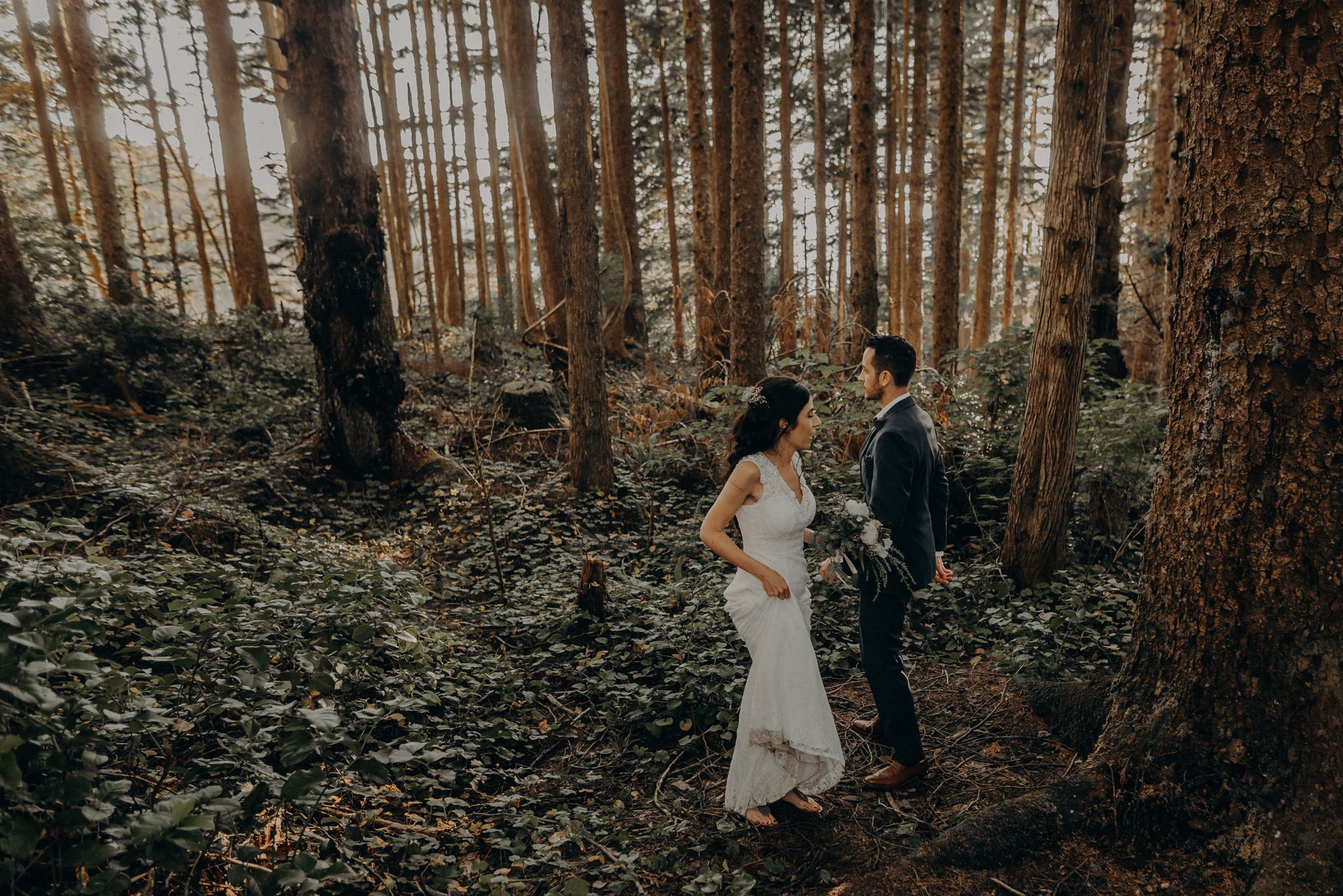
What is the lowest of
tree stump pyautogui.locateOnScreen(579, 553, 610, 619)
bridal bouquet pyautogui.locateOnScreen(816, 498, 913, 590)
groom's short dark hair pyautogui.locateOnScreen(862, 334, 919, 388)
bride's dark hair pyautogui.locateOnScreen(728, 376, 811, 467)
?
tree stump pyautogui.locateOnScreen(579, 553, 610, 619)

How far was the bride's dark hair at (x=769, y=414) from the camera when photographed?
3248mm

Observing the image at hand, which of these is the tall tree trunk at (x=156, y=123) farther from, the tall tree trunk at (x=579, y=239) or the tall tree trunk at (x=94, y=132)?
the tall tree trunk at (x=579, y=239)

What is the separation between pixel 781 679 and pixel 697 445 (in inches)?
216

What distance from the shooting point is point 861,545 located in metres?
3.15

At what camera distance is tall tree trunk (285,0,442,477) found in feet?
23.2

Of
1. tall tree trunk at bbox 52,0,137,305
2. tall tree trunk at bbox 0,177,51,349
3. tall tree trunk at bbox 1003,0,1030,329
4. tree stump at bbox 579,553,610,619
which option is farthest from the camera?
tall tree trunk at bbox 1003,0,1030,329

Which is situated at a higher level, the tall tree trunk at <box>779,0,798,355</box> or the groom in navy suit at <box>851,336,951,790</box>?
the tall tree trunk at <box>779,0,798,355</box>

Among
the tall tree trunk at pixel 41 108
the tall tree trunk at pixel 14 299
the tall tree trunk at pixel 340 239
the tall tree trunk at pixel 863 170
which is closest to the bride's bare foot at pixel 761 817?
the tall tree trunk at pixel 340 239

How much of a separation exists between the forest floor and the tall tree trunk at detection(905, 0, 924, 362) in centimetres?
996

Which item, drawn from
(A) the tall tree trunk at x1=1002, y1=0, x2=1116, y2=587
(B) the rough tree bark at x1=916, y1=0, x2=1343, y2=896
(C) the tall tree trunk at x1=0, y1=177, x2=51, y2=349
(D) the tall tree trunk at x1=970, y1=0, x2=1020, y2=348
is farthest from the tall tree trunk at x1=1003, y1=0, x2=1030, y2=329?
(C) the tall tree trunk at x1=0, y1=177, x2=51, y2=349

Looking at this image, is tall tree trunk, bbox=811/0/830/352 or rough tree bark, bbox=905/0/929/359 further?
rough tree bark, bbox=905/0/929/359

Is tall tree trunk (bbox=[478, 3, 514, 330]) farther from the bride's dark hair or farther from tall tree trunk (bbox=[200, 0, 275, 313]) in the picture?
the bride's dark hair

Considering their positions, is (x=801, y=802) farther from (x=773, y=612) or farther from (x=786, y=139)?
(x=786, y=139)

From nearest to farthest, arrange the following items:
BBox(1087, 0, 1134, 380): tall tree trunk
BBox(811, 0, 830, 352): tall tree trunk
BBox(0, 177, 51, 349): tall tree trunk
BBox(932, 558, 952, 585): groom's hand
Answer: BBox(932, 558, 952, 585): groom's hand
BBox(0, 177, 51, 349): tall tree trunk
BBox(1087, 0, 1134, 380): tall tree trunk
BBox(811, 0, 830, 352): tall tree trunk
